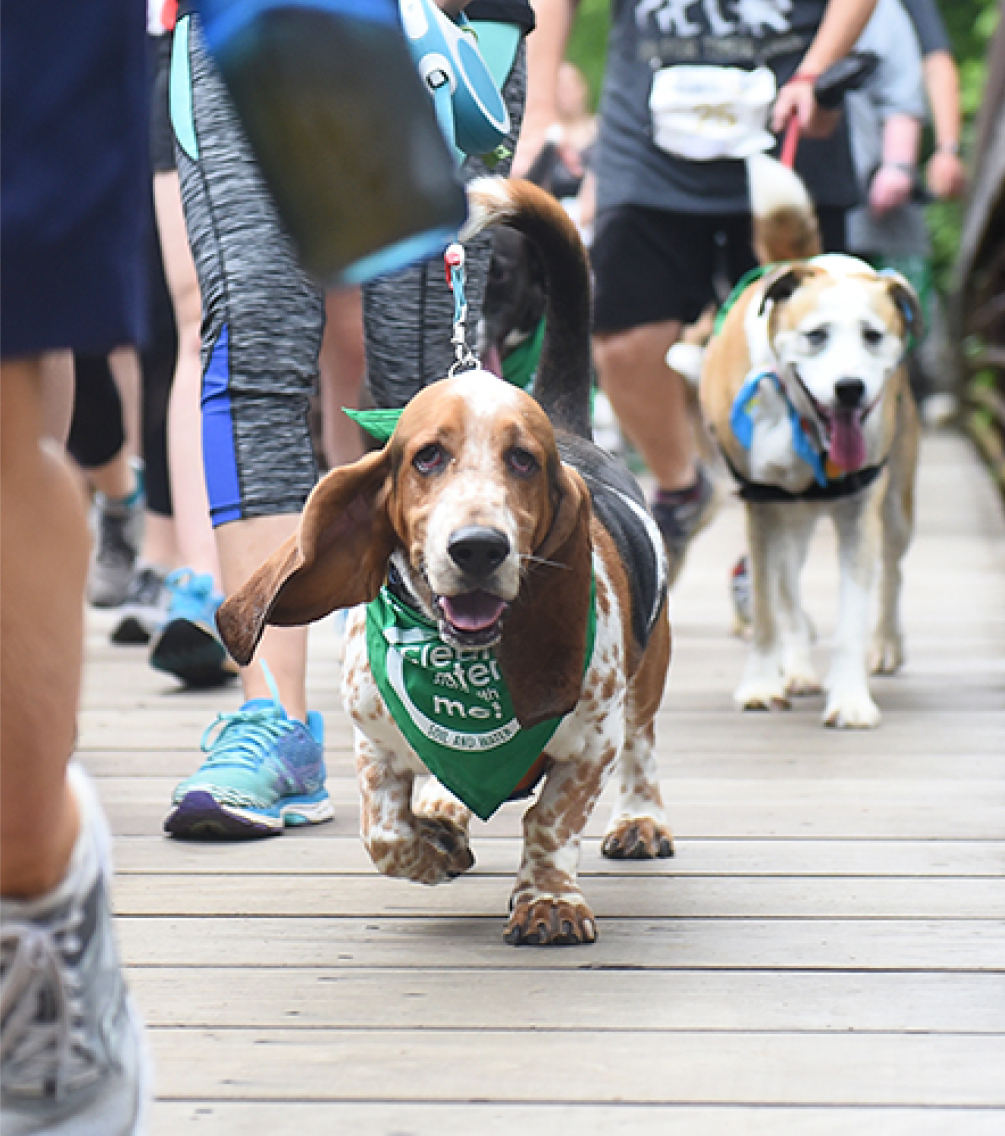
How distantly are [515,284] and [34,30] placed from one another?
136 inches

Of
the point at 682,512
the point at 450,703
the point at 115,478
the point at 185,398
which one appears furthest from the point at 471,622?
the point at 115,478

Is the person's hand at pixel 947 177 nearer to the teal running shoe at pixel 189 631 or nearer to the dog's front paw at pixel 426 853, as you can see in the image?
the teal running shoe at pixel 189 631

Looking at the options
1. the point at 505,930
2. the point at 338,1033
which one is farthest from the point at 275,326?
the point at 338,1033

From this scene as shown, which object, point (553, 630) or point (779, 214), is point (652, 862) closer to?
point (553, 630)

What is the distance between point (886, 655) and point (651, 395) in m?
0.95

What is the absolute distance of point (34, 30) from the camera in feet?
4.34

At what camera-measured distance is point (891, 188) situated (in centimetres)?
607

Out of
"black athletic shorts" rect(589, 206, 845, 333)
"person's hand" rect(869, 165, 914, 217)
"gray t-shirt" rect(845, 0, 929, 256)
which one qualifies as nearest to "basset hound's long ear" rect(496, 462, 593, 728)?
"black athletic shorts" rect(589, 206, 845, 333)

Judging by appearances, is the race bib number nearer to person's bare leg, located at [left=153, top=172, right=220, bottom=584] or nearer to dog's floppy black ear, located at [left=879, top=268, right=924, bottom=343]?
dog's floppy black ear, located at [left=879, top=268, right=924, bottom=343]

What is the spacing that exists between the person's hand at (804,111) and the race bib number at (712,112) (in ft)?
0.49

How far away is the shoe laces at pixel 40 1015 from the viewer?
145cm

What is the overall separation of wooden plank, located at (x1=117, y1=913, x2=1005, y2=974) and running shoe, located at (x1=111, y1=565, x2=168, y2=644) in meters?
3.00

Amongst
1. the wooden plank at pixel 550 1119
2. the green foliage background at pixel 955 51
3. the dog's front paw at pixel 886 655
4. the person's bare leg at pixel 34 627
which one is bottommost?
the green foliage background at pixel 955 51

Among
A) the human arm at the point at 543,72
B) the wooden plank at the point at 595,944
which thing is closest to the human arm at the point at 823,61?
the human arm at the point at 543,72
